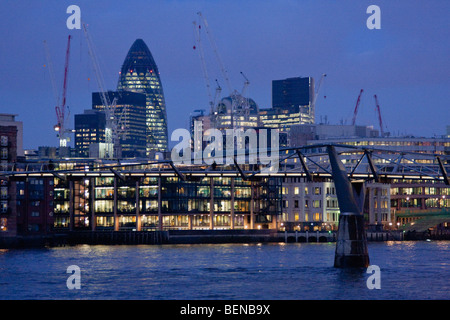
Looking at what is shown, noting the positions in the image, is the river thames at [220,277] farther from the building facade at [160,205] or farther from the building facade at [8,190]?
the building facade at [160,205]

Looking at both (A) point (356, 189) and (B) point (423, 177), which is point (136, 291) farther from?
(B) point (423, 177)

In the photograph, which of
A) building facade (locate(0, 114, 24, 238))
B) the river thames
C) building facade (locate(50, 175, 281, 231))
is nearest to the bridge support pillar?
the river thames

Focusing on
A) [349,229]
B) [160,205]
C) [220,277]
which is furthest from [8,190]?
[349,229]

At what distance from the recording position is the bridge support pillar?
8781 cm

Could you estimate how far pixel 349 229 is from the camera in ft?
288

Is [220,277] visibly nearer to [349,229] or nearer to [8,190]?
[349,229]

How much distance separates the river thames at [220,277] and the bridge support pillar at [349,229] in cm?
143

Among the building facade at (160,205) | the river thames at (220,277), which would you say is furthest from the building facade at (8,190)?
the river thames at (220,277)

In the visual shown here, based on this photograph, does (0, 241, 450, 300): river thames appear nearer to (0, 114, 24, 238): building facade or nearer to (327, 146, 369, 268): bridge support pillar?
(327, 146, 369, 268): bridge support pillar

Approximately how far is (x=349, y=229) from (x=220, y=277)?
12867 millimetres

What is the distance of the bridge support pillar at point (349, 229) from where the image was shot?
87812mm

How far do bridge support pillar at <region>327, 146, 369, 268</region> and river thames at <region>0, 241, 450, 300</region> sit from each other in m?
1.43
